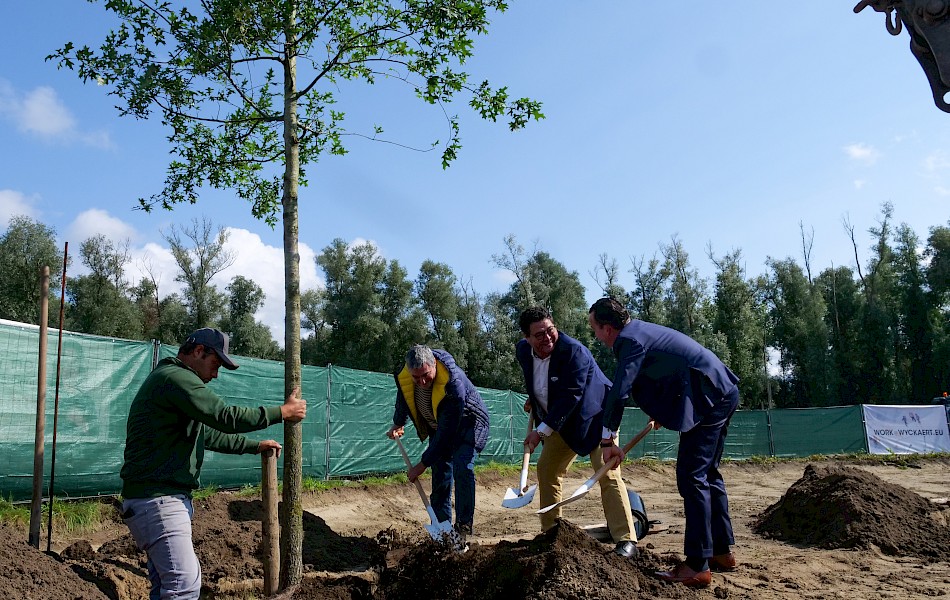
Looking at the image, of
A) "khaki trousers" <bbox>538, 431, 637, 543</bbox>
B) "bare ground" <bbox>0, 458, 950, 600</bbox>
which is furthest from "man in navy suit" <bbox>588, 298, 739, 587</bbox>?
"khaki trousers" <bbox>538, 431, 637, 543</bbox>

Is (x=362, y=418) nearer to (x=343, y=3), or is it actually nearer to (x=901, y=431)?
(x=343, y=3)

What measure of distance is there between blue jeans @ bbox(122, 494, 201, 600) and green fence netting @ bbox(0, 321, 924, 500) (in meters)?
4.05

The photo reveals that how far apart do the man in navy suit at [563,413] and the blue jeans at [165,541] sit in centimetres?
242

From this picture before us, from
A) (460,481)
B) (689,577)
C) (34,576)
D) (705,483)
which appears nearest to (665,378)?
(705,483)

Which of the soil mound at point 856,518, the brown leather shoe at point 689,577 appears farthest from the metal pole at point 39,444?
the soil mound at point 856,518

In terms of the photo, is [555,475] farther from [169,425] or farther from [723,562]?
[169,425]

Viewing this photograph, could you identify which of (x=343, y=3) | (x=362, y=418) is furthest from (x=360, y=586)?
(x=362, y=418)

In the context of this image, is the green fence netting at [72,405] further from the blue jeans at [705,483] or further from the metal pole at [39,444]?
the blue jeans at [705,483]

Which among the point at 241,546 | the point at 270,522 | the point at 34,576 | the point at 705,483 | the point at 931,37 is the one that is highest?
the point at 931,37

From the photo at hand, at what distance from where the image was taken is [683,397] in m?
4.32

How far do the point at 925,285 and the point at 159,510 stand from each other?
46.9 metres

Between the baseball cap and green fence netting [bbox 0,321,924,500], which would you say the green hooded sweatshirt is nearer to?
the baseball cap

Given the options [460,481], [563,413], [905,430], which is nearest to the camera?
[563,413]

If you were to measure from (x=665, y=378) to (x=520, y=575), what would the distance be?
1.55 meters
